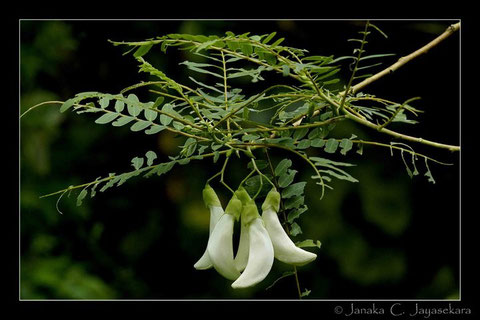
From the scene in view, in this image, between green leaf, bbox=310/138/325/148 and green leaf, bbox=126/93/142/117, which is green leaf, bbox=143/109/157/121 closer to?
green leaf, bbox=126/93/142/117

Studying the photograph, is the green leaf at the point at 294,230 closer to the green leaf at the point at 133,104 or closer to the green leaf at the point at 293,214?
the green leaf at the point at 293,214

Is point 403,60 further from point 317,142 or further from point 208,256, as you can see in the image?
point 208,256

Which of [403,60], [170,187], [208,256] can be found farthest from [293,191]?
[170,187]

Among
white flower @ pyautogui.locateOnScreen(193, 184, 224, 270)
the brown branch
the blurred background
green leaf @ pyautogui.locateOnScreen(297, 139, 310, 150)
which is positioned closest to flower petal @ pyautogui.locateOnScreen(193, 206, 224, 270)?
white flower @ pyautogui.locateOnScreen(193, 184, 224, 270)

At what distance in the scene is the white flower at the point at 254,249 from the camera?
2.18ft

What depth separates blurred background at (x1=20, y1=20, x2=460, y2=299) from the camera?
1.58 meters

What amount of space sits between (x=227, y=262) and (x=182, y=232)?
0.97 m

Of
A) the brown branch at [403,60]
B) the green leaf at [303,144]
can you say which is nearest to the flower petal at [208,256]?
the green leaf at [303,144]

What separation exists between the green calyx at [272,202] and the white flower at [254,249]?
0.07 ft

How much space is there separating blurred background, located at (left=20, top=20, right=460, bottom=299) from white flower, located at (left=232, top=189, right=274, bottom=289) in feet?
2.69

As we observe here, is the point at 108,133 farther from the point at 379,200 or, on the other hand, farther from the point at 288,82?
the point at 379,200

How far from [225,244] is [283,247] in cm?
6

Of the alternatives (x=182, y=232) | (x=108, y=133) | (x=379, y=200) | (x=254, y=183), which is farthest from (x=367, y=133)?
(x=254, y=183)

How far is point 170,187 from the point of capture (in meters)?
1.66
